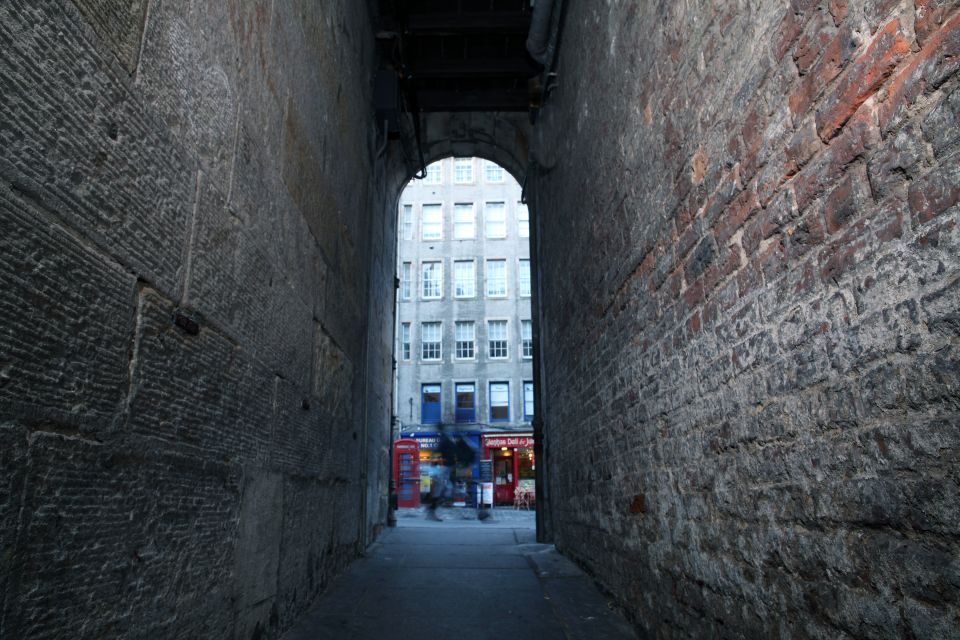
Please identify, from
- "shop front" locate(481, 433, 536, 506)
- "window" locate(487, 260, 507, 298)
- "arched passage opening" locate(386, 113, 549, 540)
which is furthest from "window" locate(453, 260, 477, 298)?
"arched passage opening" locate(386, 113, 549, 540)

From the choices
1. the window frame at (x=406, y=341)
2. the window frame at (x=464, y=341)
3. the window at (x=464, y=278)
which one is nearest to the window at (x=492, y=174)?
the window at (x=464, y=278)

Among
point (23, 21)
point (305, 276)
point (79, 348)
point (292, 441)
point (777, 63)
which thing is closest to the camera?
point (23, 21)

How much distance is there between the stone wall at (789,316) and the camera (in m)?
1.61

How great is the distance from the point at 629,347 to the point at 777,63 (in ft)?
7.67

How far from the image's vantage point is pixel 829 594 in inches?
79.8

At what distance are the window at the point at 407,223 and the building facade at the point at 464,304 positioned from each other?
4 centimetres

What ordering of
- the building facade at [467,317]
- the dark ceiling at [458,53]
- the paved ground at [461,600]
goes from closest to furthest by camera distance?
1. the paved ground at [461,600]
2. the dark ceiling at [458,53]
3. the building facade at [467,317]

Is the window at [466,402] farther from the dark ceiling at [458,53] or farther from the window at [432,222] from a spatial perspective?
the dark ceiling at [458,53]

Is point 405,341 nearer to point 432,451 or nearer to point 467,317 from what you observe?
point 467,317

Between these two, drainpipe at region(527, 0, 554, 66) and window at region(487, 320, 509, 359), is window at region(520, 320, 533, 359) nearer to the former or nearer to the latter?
window at region(487, 320, 509, 359)

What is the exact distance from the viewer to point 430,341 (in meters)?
28.3

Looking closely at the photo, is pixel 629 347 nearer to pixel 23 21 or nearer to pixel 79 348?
pixel 79 348

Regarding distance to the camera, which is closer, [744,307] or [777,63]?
[777,63]

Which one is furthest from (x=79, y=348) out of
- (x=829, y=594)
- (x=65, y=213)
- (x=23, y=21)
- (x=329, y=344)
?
(x=329, y=344)
